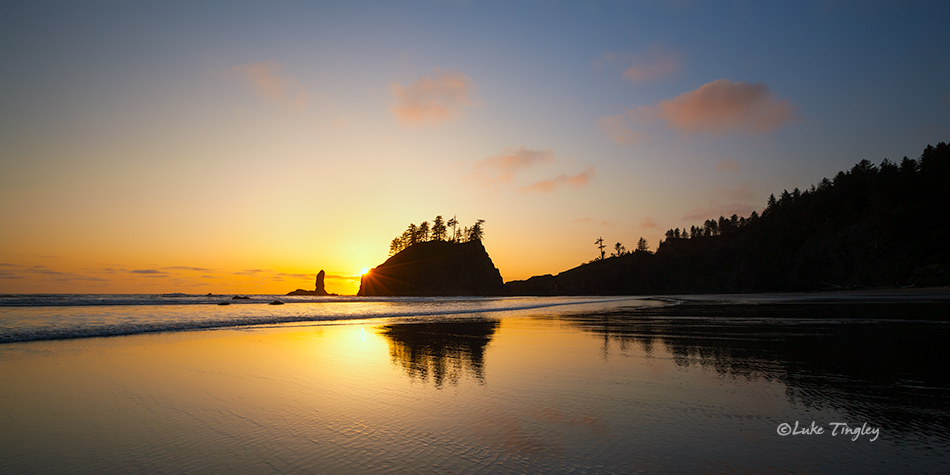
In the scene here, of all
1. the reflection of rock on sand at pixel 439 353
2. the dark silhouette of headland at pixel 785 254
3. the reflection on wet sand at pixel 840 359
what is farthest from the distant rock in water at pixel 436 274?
the reflection on wet sand at pixel 840 359

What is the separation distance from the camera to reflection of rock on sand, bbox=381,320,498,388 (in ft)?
28.0

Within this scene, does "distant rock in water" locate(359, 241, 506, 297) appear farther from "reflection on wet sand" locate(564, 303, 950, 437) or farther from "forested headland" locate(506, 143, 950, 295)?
"reflection on wet sand" locate(564, 303, 950, 437)

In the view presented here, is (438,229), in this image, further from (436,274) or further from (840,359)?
(840,359)

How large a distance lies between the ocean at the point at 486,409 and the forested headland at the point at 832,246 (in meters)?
74.2

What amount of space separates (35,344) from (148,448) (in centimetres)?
1374

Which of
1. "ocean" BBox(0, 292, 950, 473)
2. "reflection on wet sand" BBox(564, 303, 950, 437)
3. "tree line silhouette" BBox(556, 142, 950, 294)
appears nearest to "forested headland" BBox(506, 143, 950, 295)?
"tree line silhouette" BBox(556, 142, 950, 294)

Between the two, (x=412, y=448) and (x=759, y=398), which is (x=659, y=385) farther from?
(x=412, y=448)

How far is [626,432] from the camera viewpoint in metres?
4.61

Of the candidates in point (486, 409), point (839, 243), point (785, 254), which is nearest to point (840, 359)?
point (486, 409)

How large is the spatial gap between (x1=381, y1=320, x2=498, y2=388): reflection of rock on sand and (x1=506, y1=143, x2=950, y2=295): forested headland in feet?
246

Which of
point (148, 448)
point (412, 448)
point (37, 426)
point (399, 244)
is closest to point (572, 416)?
point (412, 448)

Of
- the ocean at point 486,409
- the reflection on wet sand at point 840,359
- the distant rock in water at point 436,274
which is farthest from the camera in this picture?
the distant rock in water at point 436,274

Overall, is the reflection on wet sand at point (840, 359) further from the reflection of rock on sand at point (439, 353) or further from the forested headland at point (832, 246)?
the forested headland at point (832, 246)

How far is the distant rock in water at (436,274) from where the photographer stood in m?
128
